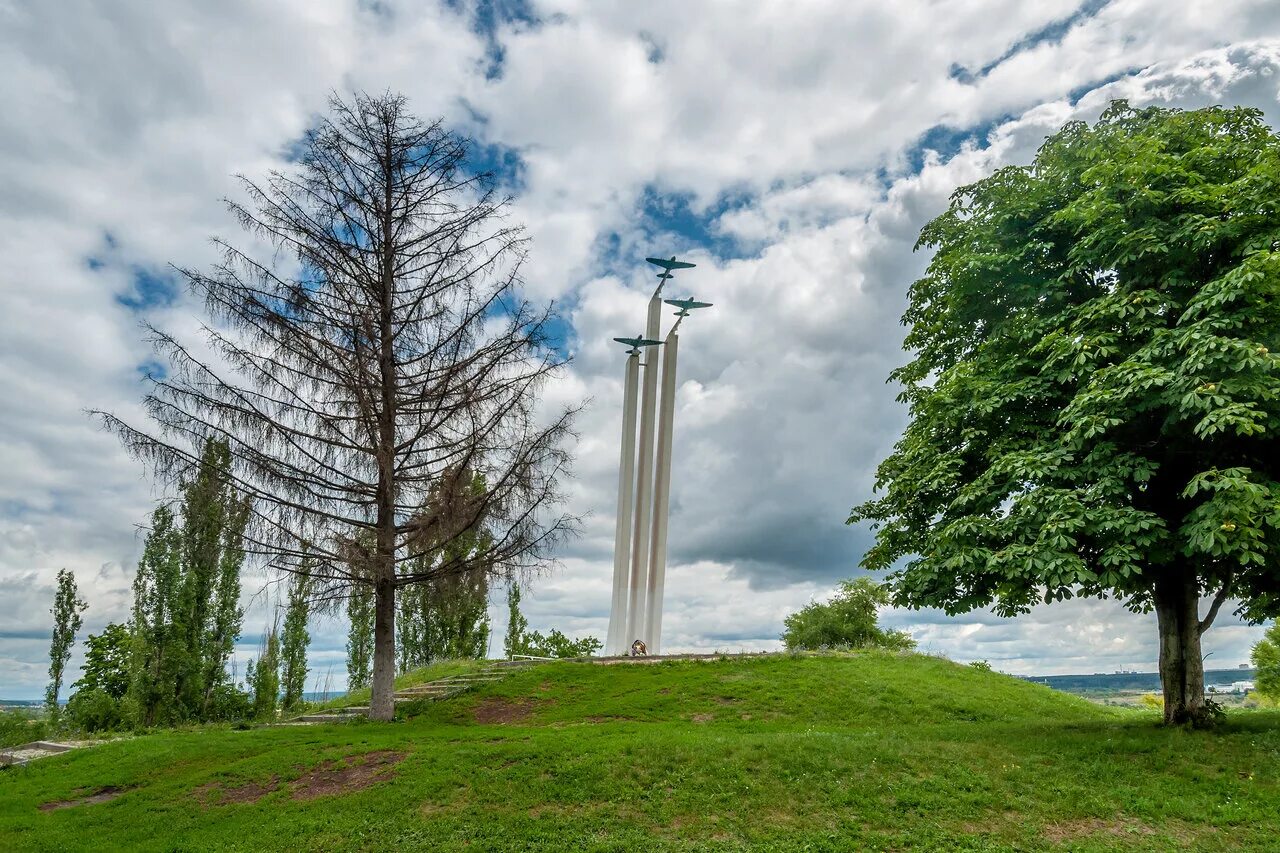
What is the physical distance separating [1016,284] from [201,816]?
14198 mm

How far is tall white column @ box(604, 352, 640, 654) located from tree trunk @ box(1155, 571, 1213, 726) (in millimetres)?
14265

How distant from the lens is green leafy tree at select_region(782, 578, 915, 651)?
3012 cm

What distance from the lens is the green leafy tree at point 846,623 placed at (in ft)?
98.8

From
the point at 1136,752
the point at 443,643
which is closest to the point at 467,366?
the point at 1136,752

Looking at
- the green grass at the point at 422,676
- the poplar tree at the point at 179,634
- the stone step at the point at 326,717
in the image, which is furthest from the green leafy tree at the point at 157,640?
the stone step at the point at 326,717

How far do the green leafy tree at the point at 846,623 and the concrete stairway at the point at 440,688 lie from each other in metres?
13.6

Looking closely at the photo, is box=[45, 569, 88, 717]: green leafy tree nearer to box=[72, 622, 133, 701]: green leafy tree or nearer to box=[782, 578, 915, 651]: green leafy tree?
box=[72, 622, 133, 701]: green leafy tree

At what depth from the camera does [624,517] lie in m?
23.7

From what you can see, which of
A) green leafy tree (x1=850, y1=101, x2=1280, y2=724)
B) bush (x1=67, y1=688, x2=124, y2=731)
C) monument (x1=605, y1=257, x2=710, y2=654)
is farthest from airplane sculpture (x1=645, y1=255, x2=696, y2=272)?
bush (x1=67, y1=688, x2=124, y2=731)

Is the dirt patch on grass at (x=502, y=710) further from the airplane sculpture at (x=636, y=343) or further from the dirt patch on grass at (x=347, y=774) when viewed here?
the airplane sculpture at (x=636, y=343)

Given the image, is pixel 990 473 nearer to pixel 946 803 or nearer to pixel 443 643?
pixel 946 803

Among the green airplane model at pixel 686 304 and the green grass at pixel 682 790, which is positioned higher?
the green airplane model at pixel 686 304

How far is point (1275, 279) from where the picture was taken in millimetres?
9742

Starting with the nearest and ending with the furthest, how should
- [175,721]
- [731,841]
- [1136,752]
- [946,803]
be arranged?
1. [731,841]
2. [946,803]
3. [1136,752]
4. [175,721]
